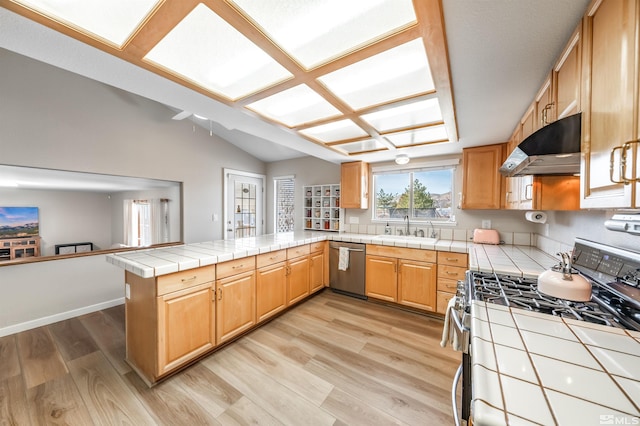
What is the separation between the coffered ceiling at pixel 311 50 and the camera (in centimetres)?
97

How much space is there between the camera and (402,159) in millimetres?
2941

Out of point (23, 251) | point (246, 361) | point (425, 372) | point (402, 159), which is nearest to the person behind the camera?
point (425, 372)

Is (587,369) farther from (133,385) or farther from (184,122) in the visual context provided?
(184,122)

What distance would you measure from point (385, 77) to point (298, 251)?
2.23m

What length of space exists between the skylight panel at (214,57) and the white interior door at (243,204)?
2973 millimetres

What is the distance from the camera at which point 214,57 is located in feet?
4.25

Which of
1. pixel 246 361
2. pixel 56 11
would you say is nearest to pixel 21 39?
pixel 56 11

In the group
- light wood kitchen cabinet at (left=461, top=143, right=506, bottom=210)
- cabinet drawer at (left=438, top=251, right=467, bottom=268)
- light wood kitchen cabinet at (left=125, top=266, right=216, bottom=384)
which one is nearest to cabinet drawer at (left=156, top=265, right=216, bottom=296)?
light wood kitchen cabinet at (left=125, top=266, right=216, bottom=384)

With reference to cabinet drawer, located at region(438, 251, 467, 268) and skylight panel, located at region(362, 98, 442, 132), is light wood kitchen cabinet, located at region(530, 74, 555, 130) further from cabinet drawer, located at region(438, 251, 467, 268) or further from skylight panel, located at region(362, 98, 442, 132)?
cabinet drawer, located at region(438, 251, 467, 268)

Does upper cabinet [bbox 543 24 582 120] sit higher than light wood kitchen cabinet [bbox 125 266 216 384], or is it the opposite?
upper cabinet [bbox 543 24 582 120]

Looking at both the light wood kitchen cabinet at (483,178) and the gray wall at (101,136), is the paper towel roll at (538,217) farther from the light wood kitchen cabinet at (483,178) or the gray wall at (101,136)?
the gray wall at (101,136)

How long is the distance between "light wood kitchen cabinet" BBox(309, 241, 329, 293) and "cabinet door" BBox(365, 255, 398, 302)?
0.67 meters

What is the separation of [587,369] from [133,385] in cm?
255

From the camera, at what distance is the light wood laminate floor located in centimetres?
151
